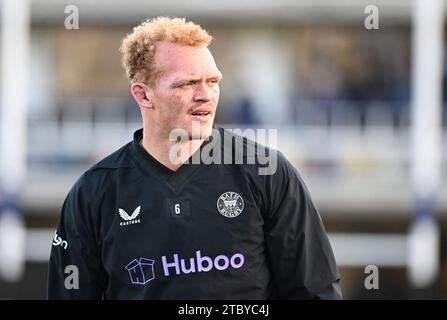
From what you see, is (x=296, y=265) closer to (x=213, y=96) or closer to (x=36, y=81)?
(x=213, y=96)

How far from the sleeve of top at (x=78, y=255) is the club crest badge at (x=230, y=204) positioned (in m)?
0.55

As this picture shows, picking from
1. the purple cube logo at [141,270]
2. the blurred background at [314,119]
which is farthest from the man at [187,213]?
the blurred background at [314,119]

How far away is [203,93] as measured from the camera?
388 cm

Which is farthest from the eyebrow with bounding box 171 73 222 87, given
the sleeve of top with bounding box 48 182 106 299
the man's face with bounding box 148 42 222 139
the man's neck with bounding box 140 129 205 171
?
the sleeve of top with bounding box 48 182 106 299

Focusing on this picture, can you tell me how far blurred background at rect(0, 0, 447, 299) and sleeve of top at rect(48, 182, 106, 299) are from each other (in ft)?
36.7

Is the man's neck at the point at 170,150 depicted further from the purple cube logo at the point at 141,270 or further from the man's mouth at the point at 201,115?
the purple cube logo at the point at 141,270

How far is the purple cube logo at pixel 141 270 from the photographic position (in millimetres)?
3867

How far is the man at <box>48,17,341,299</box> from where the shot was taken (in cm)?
386

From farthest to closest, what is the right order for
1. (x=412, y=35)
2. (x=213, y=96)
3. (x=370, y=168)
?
(x=412, y=35)
(x=370, y=168)
(x=213, y=96)

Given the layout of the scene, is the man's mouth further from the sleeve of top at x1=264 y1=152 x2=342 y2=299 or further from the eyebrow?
the sleeve of top at x1=264 y1=152 x2=342 y2=299

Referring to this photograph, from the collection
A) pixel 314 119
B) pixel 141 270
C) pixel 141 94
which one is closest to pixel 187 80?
pixel 141 94

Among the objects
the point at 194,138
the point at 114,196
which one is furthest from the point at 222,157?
the point at 114,196

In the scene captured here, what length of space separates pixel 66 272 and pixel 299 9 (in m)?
13.1
